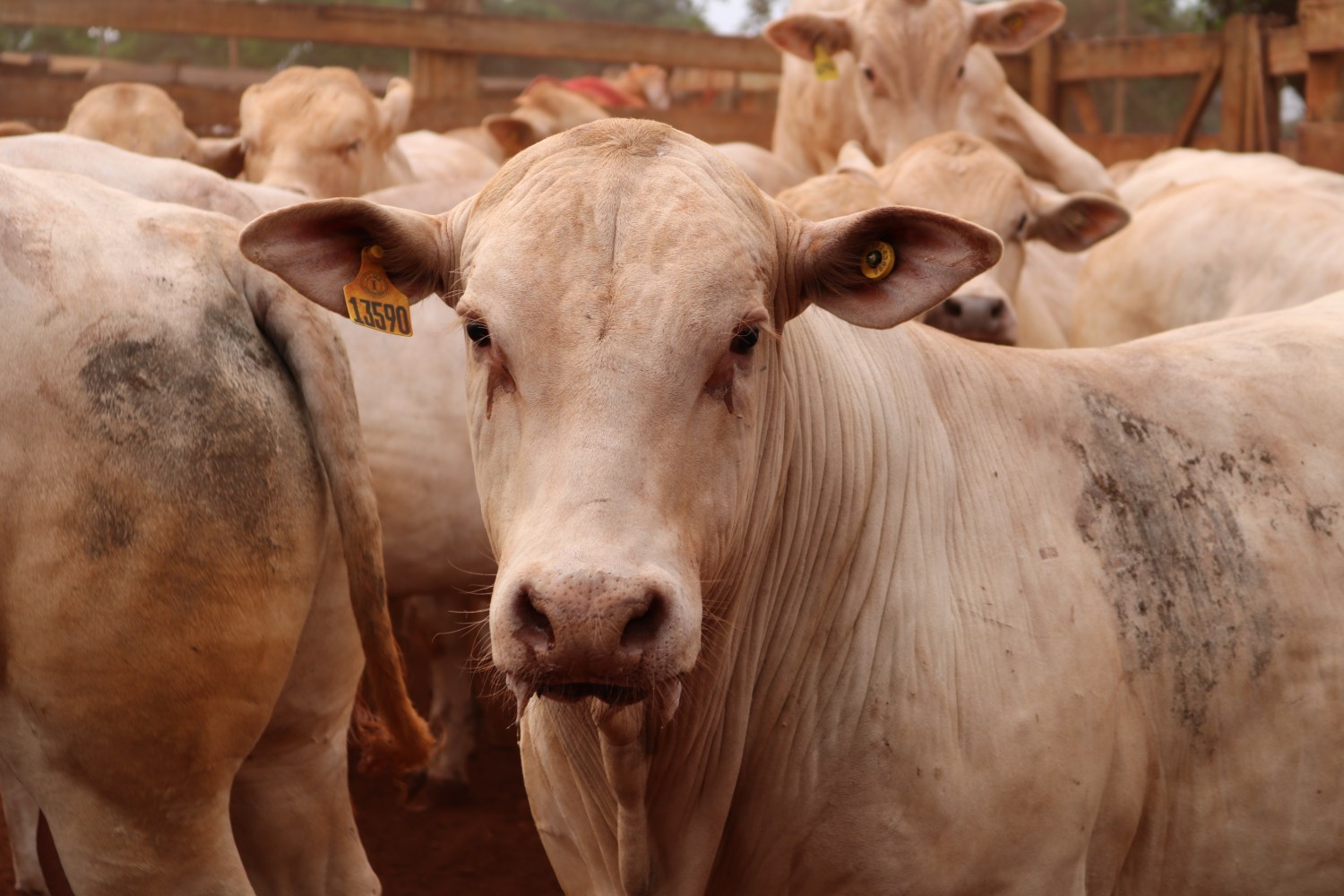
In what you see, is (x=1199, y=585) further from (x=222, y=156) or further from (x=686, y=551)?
(x=222, y=156)

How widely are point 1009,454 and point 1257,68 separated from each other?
24.8 feet

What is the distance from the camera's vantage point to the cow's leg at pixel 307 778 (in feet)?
11.2

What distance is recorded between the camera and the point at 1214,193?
238 inches

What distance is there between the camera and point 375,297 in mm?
2887

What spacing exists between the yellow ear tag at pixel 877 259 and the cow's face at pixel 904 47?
4990 mm

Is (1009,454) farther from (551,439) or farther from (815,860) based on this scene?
(551,439)

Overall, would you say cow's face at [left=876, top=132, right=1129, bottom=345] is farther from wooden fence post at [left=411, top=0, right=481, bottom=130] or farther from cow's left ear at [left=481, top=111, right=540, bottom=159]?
wooden fence post at [left=411, top=0, right=481, bottom=130]

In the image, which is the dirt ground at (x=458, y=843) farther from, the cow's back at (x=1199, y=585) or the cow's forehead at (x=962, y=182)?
the cow's back at (x=1199, y=585)

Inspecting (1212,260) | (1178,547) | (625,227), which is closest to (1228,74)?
(1212,260)

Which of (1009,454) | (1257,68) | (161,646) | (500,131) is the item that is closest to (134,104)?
(500,131)

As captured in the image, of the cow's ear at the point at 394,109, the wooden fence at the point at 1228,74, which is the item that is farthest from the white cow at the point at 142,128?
the wooden fence at the point at 1228,74

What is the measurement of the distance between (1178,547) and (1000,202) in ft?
9.71

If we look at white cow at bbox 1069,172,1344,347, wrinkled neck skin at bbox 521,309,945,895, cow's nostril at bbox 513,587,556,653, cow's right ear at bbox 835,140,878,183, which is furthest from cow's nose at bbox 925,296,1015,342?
cow's nostril at bbox 513,587,556,653

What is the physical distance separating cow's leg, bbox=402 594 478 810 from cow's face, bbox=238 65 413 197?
6.95 feet
